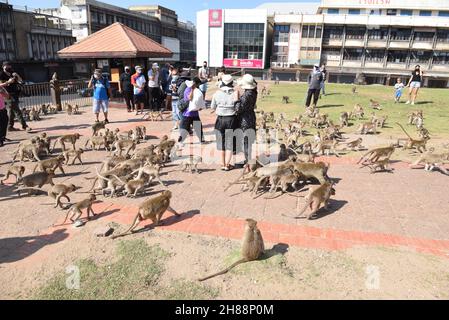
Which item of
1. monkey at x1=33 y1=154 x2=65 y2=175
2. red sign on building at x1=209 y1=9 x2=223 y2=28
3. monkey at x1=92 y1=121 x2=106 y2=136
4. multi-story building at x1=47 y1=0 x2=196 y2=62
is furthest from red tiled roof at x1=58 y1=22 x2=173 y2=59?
red sign on building at x1=209 y1=9 x2=223 y2=28

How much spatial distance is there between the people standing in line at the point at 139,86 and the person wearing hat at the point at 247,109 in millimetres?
8288

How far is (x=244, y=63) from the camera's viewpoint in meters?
66.4

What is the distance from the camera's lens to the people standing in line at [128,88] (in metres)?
15.9

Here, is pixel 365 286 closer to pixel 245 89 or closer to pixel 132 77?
pixel 245 89

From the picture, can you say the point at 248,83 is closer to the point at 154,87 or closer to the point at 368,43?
the point at 154,87

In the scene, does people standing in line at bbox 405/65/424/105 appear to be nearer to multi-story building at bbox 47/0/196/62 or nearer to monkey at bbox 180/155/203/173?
monkey at bbox 180/155/203/173

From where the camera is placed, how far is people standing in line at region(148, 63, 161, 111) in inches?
629

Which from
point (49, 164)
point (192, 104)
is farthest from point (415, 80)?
point (49, 164)

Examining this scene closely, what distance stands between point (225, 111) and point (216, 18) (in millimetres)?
63963

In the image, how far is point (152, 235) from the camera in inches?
214

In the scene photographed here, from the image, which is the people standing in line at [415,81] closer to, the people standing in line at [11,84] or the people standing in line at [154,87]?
the people standing in line at [154,87]

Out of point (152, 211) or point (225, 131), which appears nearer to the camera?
point (152, 211)

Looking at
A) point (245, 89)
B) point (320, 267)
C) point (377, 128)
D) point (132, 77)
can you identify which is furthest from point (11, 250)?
point (377, 128)

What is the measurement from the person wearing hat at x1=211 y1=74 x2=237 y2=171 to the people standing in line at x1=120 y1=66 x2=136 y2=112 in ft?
30.3
